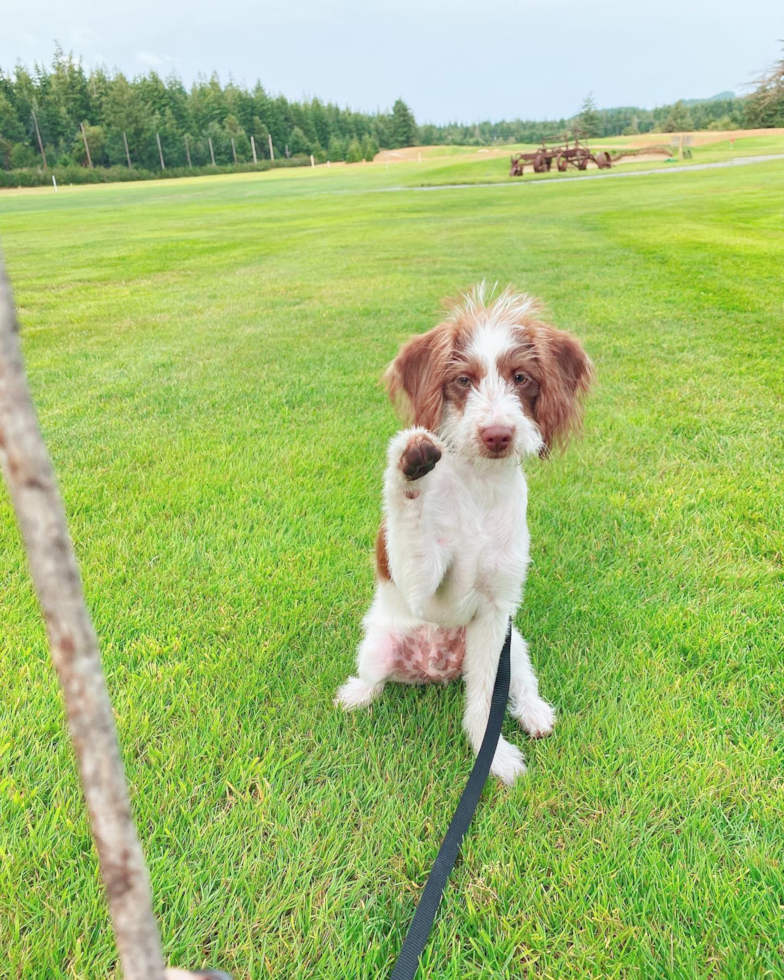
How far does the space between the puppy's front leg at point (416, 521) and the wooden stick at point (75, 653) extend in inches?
60.7

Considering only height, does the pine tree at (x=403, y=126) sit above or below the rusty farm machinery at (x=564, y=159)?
above

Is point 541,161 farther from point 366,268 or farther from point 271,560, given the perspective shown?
point 271,560

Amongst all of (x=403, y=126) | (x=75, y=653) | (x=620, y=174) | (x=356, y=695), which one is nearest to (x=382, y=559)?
(x=356, y=695)

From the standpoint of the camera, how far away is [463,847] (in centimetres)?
206

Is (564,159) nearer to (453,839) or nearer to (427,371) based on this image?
(427,371)

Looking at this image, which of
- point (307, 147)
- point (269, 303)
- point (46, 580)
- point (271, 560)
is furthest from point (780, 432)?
point (307, 147)

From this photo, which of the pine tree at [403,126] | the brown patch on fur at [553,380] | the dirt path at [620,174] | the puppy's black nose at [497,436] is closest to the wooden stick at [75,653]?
the puppy's black nose at [497,436]

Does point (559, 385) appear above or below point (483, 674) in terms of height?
above

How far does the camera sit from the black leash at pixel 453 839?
67.7 inches

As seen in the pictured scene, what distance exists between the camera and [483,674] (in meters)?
2.47

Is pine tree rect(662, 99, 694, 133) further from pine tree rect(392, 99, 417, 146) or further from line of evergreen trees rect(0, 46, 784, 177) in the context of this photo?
pine tree rect(392, 99, 417, 146)

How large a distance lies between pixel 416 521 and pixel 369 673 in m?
0.81

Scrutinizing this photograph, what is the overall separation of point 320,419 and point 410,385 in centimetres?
306

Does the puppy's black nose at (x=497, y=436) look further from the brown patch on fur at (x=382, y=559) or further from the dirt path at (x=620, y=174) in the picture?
the dirt path at (x=620, y=174)
